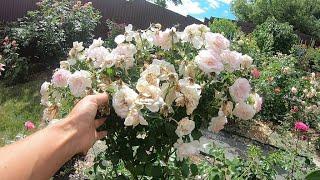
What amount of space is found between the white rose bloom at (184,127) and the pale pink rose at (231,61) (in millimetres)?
304

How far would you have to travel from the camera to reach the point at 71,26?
31.2ft

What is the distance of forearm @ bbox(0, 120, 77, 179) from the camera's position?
1.29 meters

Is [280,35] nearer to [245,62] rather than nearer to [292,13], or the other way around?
[245,62]

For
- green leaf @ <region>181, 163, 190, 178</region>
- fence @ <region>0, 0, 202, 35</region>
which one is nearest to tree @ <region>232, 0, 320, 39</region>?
fence @ <region>0, 0, 202, 35</region>

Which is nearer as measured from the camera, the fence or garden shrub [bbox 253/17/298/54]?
the fence

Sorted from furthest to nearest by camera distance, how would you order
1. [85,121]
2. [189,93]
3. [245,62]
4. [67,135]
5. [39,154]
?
[245,62]
[189,93]
[85,121]
[67,135]
[39,154]

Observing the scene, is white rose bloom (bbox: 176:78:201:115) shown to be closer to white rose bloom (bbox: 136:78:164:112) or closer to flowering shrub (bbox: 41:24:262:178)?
flowering shrub (bbox: 41:24:262:178)

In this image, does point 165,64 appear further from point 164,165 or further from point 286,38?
point 286,38

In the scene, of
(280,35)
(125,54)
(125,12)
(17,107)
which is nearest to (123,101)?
(125,54)

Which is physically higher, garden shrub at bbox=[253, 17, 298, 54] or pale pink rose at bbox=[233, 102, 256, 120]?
pale pink rose at bbox=[233, 102, 256, 120]

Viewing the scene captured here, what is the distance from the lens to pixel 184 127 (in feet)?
6.39

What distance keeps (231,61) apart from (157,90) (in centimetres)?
41

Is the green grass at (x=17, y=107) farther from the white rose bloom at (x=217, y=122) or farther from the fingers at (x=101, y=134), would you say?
the white rose bloom at (x=217, y=122)

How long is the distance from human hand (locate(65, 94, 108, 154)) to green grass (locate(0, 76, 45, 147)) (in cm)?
380
